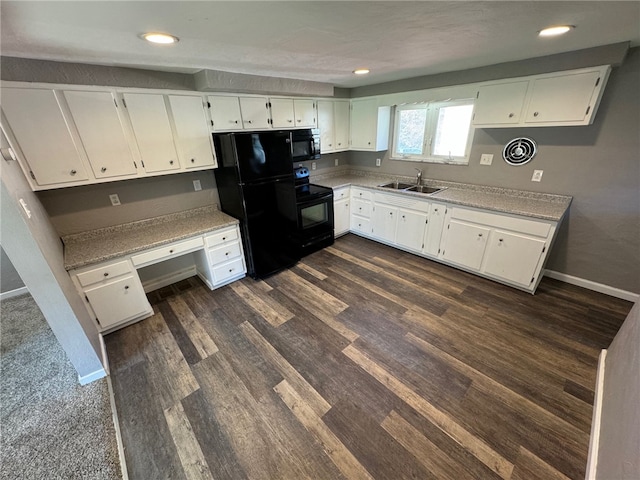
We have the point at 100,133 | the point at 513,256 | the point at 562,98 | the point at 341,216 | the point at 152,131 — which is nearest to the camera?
the point at 100,133

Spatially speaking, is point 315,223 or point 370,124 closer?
point 315,223

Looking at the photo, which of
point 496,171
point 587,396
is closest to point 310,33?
point 496,171

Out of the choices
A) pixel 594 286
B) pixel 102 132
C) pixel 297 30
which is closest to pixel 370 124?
pixel 297 30

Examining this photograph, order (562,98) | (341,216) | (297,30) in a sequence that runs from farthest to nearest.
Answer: (341,216), (562,98), (297,30)

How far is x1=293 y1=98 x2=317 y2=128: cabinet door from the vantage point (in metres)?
3.34

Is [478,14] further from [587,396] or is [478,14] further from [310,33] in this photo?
[587,396]

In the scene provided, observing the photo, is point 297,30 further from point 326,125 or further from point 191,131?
point 326,125

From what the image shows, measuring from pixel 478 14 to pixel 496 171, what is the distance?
2.22 m

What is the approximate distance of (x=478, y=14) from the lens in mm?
1271

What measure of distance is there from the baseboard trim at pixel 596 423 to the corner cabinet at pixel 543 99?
2011 mm

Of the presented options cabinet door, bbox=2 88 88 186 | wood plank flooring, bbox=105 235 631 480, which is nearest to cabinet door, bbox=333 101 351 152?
wood plank flooring, bbox=105 235 631 480

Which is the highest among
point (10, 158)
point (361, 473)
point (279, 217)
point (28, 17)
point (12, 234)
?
point (28, 17)

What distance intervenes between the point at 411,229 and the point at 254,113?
97.7 inches

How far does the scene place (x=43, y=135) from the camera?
192 cm
